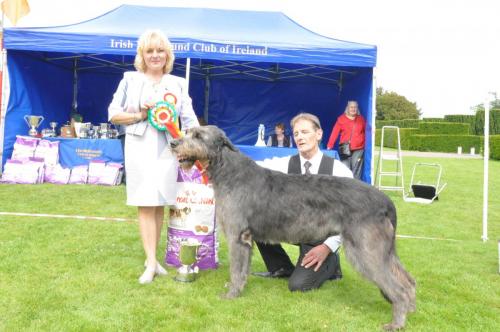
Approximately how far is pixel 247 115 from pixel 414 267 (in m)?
10.0

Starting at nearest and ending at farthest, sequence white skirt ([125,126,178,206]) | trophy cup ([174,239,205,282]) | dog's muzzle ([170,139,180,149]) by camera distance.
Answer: dog's muzzle ([170,139,180,149]), white skirt ([125,126,178,206]), trophy cup ([174,239,205,282])

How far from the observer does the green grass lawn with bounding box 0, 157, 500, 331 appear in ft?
10.8

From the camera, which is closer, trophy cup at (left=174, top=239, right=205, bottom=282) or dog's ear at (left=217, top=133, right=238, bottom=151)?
dog's ear at (left=217, top=133, right=238, bottom=151)

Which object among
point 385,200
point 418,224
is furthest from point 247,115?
point 385,200

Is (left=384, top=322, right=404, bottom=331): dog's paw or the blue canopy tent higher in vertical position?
the blue canopy tent

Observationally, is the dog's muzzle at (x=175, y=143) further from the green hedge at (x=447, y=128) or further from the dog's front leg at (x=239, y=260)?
the green hedge at (x=447, y=128)

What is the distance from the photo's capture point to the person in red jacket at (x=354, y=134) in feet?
34.4

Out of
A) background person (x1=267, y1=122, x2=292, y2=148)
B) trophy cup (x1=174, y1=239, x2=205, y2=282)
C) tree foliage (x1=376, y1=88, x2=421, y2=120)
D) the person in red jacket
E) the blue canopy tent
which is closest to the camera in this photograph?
trophy cup (x1=174, y1=239, x2=205, y2=282)

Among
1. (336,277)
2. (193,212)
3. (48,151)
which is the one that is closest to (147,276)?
(193,212)

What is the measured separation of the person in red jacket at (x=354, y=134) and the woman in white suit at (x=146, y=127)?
7.13m

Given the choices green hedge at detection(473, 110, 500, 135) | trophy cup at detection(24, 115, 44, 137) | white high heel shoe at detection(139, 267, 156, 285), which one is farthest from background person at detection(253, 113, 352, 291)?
green hedge at detection(473, 110, 500, 135)

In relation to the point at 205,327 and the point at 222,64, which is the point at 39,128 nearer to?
the point at 222,64

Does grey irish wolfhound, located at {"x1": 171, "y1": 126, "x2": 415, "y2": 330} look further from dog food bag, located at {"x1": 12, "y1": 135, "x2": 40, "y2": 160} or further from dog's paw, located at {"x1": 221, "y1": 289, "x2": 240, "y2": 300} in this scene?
dog food bag, located at {"x1": 12, "y1": 135, "x2": 40, "y2": 160}

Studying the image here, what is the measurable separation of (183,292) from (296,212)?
124 cm
